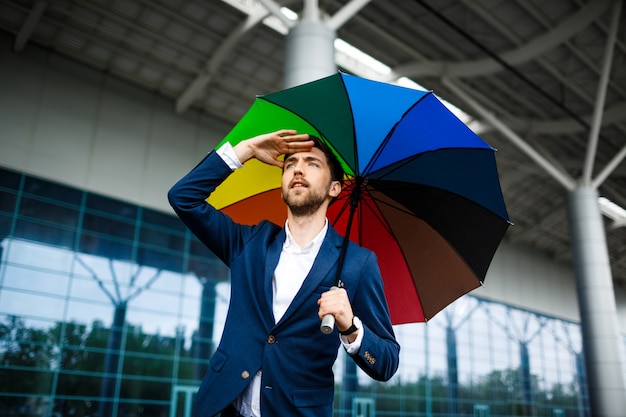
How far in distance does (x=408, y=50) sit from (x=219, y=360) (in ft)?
58.9

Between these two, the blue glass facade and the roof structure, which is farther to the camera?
the roof structure

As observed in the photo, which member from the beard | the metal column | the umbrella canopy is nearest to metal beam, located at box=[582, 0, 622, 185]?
the metal column

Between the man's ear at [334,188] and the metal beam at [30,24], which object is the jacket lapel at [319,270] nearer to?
the man's ear at [334,188]

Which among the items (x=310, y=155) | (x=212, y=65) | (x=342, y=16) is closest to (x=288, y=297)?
(x=310, y=155)

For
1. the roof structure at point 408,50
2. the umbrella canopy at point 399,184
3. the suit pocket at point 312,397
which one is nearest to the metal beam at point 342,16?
the roof structure at point 408,50

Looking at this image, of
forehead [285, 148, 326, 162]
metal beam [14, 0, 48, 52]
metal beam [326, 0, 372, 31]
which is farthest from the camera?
metal beam [14, 0, 48, 52]

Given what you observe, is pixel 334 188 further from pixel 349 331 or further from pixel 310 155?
pixel 349 331

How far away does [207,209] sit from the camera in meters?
2.36

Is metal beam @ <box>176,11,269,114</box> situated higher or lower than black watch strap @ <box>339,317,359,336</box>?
higher

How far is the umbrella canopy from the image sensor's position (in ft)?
8.66

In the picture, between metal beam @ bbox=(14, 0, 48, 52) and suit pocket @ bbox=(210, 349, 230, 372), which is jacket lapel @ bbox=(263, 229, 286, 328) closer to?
suit pocket @ bbox=(210, 349, 230, 372)

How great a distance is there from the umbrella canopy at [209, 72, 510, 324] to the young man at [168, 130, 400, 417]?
0.22 m

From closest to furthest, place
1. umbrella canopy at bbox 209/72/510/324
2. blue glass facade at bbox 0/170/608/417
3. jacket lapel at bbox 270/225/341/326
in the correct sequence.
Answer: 1. jacket lapel at bbox 270/225/341/326
2. umbrella canopy at bbox 209/72/510/324
3. blue glass facade at bbox 0/170/608/417

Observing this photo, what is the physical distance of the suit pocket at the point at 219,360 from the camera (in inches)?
80.7
